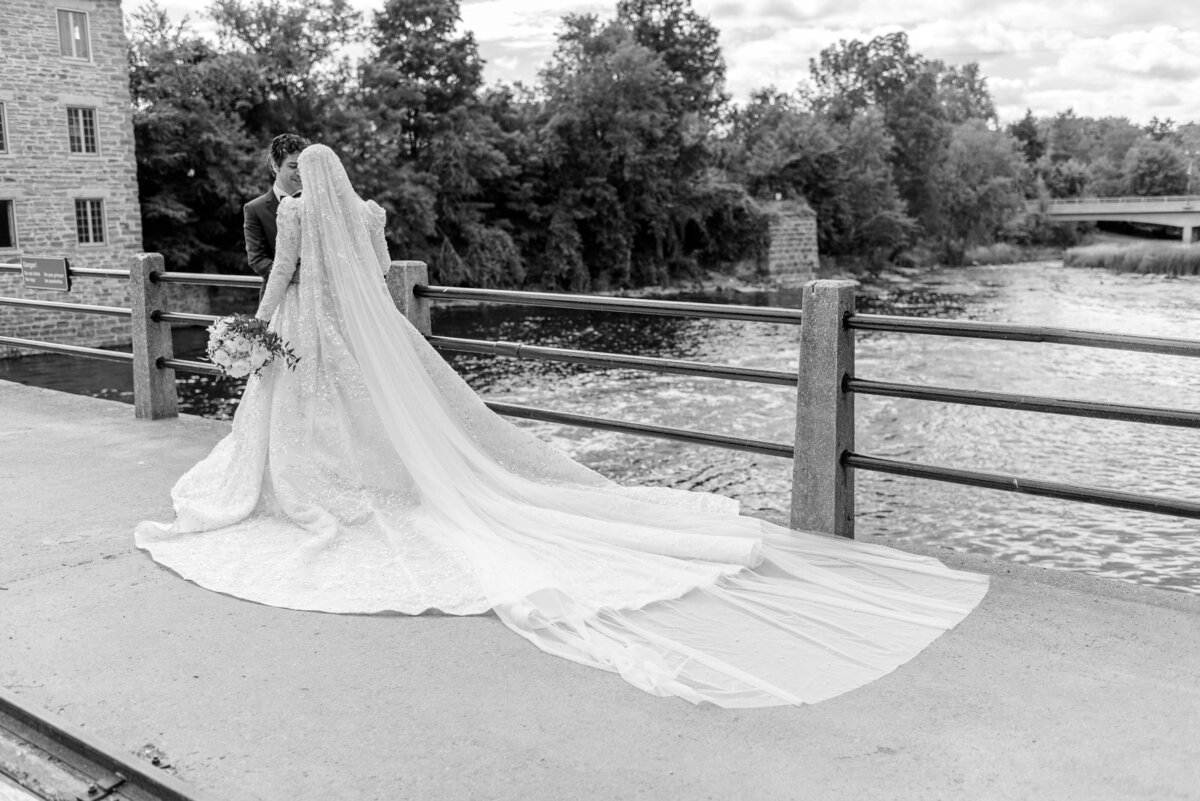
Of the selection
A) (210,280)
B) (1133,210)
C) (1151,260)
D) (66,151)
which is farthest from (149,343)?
(1133,210)

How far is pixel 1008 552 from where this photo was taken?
10.8 m

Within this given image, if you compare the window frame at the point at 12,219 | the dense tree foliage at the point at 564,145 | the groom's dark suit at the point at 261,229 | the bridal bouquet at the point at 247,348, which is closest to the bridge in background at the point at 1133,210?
the dense tree foliage at the point at 564,145

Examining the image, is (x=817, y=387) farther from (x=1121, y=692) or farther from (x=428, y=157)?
(x=428, y=157)

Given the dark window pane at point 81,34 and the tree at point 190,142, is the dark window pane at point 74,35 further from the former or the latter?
the tree at point 190,142

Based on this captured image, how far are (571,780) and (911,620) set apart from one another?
4.74 ft

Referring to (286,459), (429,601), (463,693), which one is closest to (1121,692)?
(463,693)

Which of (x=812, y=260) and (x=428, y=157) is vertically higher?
(x=428, y=157)

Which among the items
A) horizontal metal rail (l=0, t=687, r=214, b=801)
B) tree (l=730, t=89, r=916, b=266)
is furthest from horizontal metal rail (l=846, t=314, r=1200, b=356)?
tree (l=730, t=89, r=916, b=266)

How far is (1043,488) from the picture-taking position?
4117mm

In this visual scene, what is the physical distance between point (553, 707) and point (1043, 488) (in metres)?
2.12

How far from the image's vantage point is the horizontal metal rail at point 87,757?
265cm

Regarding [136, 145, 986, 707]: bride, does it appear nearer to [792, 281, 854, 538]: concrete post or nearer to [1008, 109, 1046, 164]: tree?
[792, 281, 854, 538]: concrete post

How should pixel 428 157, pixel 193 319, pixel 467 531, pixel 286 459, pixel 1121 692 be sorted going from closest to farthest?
pixel 1121 692 < pixel 467 531 < pixel 286 459 < pixel 193 319 < pixel 428 157

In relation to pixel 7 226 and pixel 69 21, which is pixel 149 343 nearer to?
pixel 7 226
